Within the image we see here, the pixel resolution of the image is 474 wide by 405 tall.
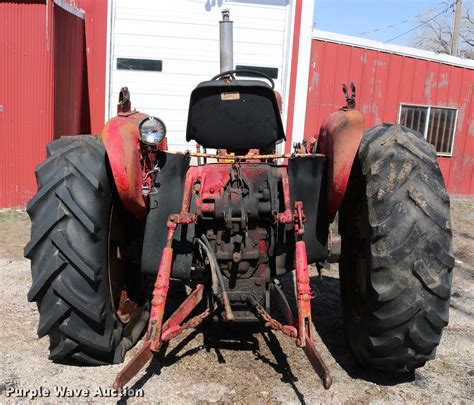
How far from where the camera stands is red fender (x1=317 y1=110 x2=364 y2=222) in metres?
2.97

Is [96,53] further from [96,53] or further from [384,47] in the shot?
[384,47]

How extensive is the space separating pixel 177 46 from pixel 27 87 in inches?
106

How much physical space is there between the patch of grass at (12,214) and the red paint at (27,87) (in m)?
0.16

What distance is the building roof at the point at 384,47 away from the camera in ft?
32.0

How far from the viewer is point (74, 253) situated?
9.27ft

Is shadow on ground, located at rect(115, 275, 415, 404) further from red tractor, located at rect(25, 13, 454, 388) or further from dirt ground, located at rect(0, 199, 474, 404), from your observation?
red tractor, located at rect(25, 13, 454, 388)

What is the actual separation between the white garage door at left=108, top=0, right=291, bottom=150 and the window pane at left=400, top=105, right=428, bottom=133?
2.77 m

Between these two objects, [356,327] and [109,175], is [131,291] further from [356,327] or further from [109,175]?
[356,327]

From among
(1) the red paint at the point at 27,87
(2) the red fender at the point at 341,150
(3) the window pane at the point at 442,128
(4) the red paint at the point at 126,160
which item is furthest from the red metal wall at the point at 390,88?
(4) the red paint at the point at 126,160

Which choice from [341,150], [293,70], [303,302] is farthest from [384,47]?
[303,302]

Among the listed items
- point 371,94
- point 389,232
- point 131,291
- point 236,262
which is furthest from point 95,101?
point 389,232

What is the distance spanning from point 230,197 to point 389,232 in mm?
958

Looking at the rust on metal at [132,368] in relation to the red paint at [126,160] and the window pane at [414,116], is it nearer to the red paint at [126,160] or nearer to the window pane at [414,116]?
the red paint at [126,160]

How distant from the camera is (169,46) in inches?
364
